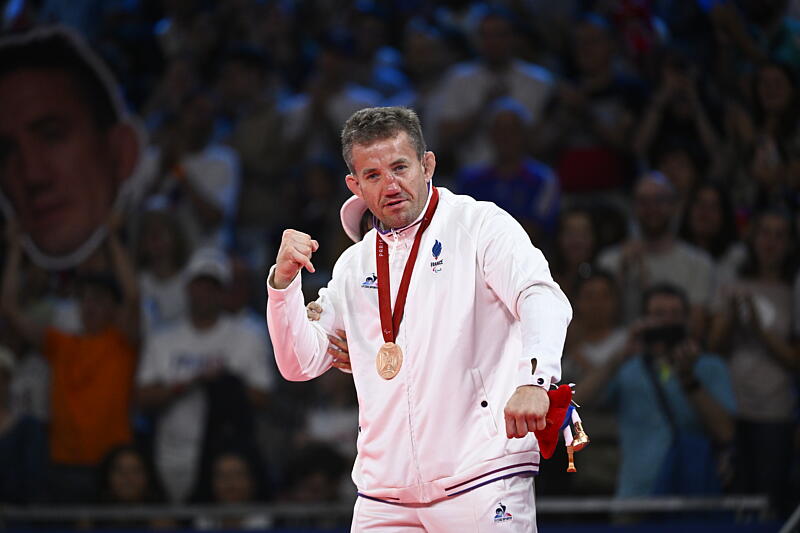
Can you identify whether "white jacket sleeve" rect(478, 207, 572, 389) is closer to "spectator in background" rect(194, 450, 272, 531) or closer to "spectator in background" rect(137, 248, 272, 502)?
"spectator in background" rect(194, 450, 272, 531)

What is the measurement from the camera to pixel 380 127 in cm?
382

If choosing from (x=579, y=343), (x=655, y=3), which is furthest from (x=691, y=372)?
(x=655, y=3)

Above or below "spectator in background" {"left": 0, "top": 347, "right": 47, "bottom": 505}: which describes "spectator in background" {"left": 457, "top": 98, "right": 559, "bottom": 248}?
above

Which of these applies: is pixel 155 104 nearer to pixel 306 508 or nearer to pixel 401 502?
pixel 306 508

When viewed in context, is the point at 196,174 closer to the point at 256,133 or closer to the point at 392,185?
the point at 256,133

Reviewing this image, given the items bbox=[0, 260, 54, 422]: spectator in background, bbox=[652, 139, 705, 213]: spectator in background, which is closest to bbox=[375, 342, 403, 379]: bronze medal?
bbox=[652, 139, 705, 213]: spectator in background

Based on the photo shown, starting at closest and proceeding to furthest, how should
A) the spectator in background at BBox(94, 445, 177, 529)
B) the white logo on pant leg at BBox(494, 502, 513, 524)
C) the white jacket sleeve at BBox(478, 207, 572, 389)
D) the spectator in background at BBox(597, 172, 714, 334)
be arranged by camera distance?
1. the white jacket sleeve at BBox(478, 207, 572, 389)
2. the white logo on pant leg at BBox(494, 502, 513, 524)
3. the spectator in background at BBox(597, 172, 714, 334)
4. the spectator in background at BBox(94, 445, 177, 529)

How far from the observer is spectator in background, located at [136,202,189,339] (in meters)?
8.42

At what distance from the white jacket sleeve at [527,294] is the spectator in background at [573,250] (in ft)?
12.0

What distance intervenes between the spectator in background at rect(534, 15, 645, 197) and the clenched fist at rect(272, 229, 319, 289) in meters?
4.57

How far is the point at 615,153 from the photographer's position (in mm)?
8008

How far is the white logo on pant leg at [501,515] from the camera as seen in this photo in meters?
3.54

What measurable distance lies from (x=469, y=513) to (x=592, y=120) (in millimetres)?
5053

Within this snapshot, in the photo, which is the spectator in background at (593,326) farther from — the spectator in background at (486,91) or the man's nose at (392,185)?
the man's nose at (392,185)
